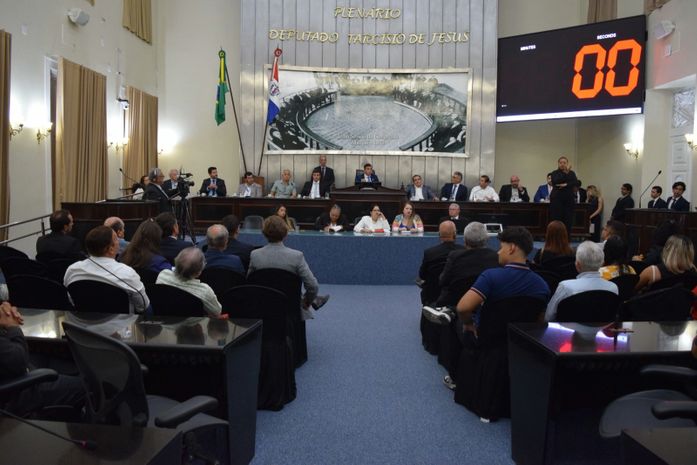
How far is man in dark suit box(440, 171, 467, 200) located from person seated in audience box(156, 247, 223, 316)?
887cm

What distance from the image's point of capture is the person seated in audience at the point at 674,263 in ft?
13.2

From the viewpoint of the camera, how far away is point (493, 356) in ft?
11.0

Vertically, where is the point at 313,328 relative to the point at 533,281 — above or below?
below

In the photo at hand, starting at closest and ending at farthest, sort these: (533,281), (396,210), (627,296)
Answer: (533,281), (627,296), (396,210)

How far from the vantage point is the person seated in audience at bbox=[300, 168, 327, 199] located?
12.1m

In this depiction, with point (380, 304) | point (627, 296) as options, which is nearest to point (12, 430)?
point (627, 296)

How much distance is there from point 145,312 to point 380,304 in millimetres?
3630

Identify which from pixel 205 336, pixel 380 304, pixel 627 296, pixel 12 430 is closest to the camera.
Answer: pixel 12 430

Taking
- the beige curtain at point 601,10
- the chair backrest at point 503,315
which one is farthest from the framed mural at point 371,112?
the chair backrest at point 503,315

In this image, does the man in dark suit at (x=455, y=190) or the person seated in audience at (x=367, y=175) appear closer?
the man in dark suit at (x=455, y=190)

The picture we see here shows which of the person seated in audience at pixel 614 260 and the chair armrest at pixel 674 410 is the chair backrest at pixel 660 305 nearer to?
the person seated in audience at pixel 614 260

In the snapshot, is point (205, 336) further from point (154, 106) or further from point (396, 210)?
point (154, 106)

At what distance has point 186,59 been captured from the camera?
45.3ft

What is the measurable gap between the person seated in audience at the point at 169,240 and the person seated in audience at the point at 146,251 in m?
0.47
